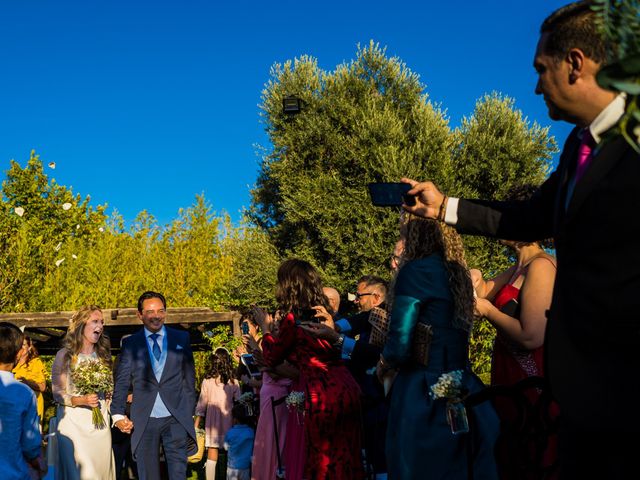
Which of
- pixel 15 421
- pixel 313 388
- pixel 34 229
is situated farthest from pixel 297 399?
pixel 34 229

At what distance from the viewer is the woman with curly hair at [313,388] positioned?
569 centimetres

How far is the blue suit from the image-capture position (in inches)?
344

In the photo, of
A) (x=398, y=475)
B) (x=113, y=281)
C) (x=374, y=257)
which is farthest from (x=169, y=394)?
(x=113, y=281)

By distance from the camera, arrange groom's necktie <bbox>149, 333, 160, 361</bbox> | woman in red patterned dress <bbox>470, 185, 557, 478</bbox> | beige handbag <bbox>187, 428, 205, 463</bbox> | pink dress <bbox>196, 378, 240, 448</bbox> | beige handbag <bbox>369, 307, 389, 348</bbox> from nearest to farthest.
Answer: woman in red patterned dress <bbox>470, 185, 557, 478</bbox> < beige handbag <bbox>369, 307, 389, 348</bbox> < groom's necktie <bbox>149, 333, 160, 361</bbox> < pink dress <bbox>196, 378, 240, 448</bbox> < beige handbag <bbox>187, 428, 205, 463</bbox>

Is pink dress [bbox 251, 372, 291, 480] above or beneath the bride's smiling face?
beneath

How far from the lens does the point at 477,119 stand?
21.4 m

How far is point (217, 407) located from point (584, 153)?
11011 mm

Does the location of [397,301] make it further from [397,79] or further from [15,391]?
[397,79]

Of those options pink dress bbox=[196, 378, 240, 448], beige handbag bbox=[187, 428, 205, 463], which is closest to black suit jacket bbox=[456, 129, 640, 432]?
pink dress bbox=[196, 378, 240, 448]

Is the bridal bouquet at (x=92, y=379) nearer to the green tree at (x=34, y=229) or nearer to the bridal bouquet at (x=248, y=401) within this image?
the bridal bouquet at (x=248, y=401)

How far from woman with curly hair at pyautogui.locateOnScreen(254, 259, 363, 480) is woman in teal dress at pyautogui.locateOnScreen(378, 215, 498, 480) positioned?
1614 millimetres

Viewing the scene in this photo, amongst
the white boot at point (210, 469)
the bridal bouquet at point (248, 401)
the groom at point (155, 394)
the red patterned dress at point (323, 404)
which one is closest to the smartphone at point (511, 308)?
the red patterned dress at point (323, 404)

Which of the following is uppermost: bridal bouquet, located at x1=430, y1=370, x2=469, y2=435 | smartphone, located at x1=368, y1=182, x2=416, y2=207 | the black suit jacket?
smartphone, located at x1=368, y1=182, x2=416, y2=207

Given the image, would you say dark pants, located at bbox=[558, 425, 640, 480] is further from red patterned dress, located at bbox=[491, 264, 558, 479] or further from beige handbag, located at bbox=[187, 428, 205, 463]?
beige handbag, located at bbox=[187, 428, 205, 463]
